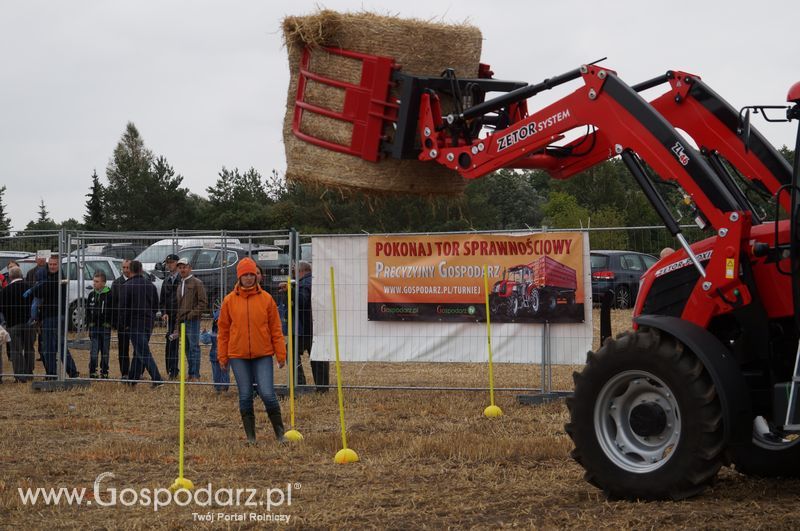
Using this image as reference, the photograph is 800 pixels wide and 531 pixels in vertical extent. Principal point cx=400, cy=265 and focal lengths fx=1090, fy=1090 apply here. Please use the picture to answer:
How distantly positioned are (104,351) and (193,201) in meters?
60.7

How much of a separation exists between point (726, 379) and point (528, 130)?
2476 mm

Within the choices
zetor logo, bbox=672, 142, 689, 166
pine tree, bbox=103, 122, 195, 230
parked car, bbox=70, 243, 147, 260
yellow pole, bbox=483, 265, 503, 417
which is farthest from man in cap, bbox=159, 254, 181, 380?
pine tree, bbox=103, 122, 195, 230

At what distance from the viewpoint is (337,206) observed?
49.1 metres

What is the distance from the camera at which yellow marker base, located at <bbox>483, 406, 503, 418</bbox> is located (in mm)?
12688

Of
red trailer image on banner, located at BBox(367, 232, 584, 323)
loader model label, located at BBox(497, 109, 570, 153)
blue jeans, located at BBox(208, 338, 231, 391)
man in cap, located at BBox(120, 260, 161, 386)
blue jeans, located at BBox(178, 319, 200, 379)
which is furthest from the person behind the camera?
man in cap, located at BBox(120, 260, 161, 386)

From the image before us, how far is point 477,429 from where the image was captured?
11.6m

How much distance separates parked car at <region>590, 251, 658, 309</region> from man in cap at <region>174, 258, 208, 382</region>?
5.66 m

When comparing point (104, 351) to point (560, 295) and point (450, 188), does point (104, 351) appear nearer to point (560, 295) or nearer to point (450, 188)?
point (560, 295)

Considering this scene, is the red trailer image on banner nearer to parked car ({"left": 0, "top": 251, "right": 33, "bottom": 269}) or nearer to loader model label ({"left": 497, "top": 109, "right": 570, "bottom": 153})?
loader model label ({"left": 497, "top": 109, "right": 570, "bottom": 153})

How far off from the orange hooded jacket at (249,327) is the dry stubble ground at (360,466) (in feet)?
2.97

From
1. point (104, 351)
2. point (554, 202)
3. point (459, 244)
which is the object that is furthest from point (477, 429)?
point (554, 202)

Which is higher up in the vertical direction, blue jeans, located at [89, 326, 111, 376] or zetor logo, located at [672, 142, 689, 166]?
zetor logo, located at [672, 142, 689, 166]

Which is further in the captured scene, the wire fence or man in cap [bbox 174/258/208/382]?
man in cap [bbox 174/258/208/382]

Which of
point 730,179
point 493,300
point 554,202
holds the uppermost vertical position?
point 554,202
